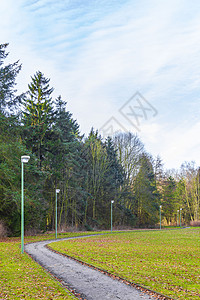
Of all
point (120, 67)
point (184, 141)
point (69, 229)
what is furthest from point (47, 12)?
point (69, 229)

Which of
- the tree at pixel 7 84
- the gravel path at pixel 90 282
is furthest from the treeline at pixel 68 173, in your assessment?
the gravel path at pixel 90 282

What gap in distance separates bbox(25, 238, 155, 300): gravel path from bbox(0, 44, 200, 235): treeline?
1377 cm

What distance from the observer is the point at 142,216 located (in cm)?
5569

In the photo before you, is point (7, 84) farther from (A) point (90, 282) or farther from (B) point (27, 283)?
(A) point (90, 282)

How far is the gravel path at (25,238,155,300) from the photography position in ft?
26.9

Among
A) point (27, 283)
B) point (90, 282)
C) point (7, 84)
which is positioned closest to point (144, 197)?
point (7, 84)

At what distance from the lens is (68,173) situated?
40.8 meters

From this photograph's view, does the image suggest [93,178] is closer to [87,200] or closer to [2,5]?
[87,200]

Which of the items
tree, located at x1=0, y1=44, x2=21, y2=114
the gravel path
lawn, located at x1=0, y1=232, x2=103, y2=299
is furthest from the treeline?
the gravel path

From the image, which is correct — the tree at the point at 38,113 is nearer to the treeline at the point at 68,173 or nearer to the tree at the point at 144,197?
the treeline at the point at 68,173

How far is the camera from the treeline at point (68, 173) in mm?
28344

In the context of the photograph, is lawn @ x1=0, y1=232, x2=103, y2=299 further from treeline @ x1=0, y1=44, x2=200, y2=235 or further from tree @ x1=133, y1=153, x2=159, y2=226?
tree @ x1=133, y1=153, x2=159, y2=226

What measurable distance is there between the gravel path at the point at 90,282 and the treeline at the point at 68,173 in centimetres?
1377

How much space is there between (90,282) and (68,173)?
31.3m
